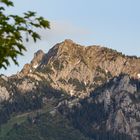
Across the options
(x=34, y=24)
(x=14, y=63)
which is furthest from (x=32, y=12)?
(x=14, y=63)

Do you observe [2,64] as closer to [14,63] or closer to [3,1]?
[14,63]

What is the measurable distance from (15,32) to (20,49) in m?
1.55

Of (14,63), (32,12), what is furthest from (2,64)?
(32,12)

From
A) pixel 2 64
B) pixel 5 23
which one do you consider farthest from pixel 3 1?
pixel 2 64

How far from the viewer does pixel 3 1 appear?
42844mm

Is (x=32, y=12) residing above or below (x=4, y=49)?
above

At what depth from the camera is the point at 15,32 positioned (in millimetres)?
42719

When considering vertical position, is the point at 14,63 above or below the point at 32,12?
below

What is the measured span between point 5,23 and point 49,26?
3366mm

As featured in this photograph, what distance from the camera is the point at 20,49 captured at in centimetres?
4369

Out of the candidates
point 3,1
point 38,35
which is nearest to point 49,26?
point 38,35

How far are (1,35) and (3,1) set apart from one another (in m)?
2.48

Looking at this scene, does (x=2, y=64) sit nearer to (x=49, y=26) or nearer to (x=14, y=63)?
(x=14, y=63)

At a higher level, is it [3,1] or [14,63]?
[3,1]
